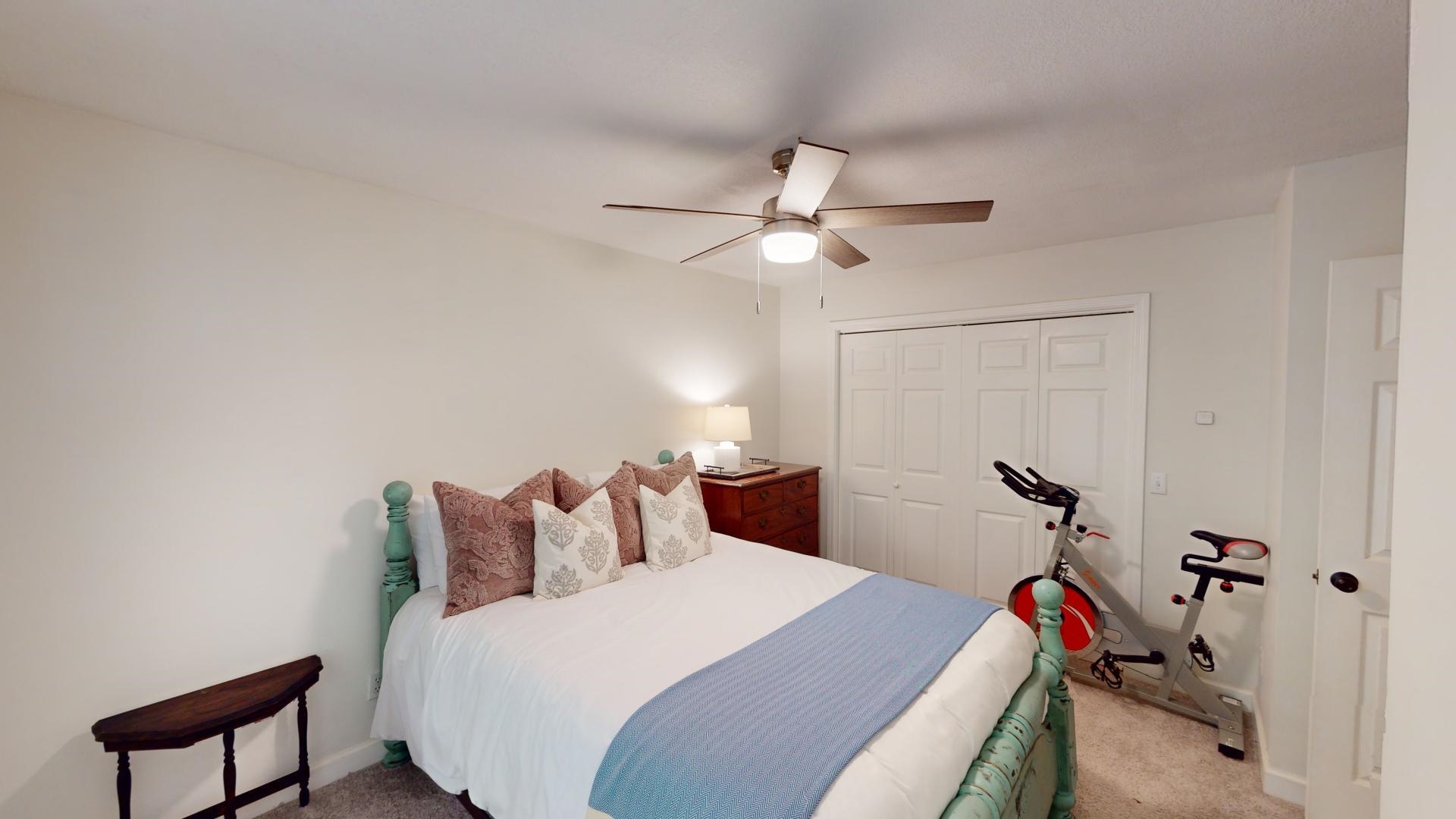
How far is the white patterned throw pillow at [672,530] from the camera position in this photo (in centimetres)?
256

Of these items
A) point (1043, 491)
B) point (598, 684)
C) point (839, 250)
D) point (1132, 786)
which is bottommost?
point (1132, 786)

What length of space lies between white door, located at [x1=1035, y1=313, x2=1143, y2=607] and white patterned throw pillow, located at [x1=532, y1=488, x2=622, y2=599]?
104 inches

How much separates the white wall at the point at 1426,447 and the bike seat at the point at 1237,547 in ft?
7.27

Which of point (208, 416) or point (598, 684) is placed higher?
point (208, 416)

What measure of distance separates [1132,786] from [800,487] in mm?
2229

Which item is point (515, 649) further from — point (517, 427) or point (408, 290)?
point (408, 290)

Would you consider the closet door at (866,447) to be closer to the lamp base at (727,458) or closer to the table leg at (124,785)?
the lamp base at (727,458)

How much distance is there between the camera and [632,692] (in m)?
1.51

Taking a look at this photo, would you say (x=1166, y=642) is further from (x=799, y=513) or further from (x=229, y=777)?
(x=229, y=777)

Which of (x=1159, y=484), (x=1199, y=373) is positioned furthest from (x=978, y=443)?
(x=1199, y=373)

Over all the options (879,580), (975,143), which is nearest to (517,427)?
(879,580)

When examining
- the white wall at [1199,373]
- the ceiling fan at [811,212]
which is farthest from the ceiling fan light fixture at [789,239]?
the white wall at [1199,373]

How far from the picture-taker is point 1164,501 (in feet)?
9.68

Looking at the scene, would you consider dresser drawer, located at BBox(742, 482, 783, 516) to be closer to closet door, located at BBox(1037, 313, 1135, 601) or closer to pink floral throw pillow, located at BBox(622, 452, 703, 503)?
pink floral throw pillow, located at BBox(622, 452, 703, 503)
